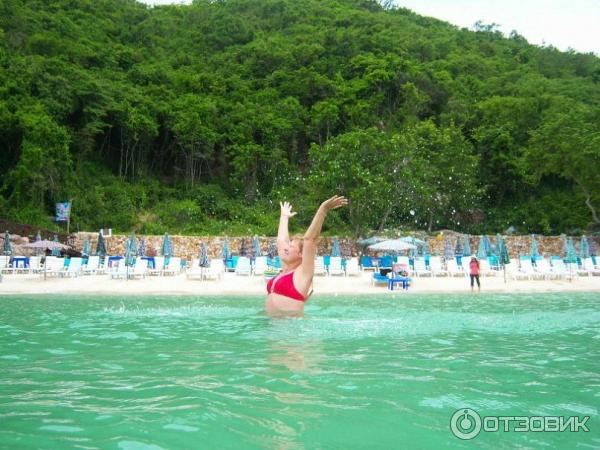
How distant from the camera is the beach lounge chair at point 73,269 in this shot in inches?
798

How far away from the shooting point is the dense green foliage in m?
32.6

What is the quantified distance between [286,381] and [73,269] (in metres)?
17.8

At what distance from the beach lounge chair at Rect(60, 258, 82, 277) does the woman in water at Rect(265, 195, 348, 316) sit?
14928 mm

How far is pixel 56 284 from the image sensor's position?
17500 mm

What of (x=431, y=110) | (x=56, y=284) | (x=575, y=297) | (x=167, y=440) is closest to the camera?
(x=167, y=440)

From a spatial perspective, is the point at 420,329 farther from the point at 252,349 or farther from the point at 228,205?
the point at 228,205

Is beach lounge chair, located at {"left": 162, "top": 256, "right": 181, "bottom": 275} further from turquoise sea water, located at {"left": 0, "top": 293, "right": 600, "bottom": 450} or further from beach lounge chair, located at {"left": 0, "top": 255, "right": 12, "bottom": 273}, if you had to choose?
turquoise sea water, located at {"left": 0, "top": 293, "right": 600, "bottom": 450}

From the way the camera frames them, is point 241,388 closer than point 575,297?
Yes

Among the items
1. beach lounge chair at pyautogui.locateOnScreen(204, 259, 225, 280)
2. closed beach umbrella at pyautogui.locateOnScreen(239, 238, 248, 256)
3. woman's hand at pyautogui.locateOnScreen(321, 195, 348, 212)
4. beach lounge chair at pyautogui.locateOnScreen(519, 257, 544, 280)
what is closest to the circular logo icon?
woman's hand at pyautogui.locateOnScreen(321, 195, 348, 212)

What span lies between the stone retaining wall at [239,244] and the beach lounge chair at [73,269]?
28.7 feet

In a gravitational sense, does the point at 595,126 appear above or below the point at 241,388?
above

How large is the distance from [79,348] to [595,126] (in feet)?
118

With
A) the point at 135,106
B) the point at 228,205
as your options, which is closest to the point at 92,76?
the point at 135,106

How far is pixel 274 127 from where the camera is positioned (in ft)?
137
